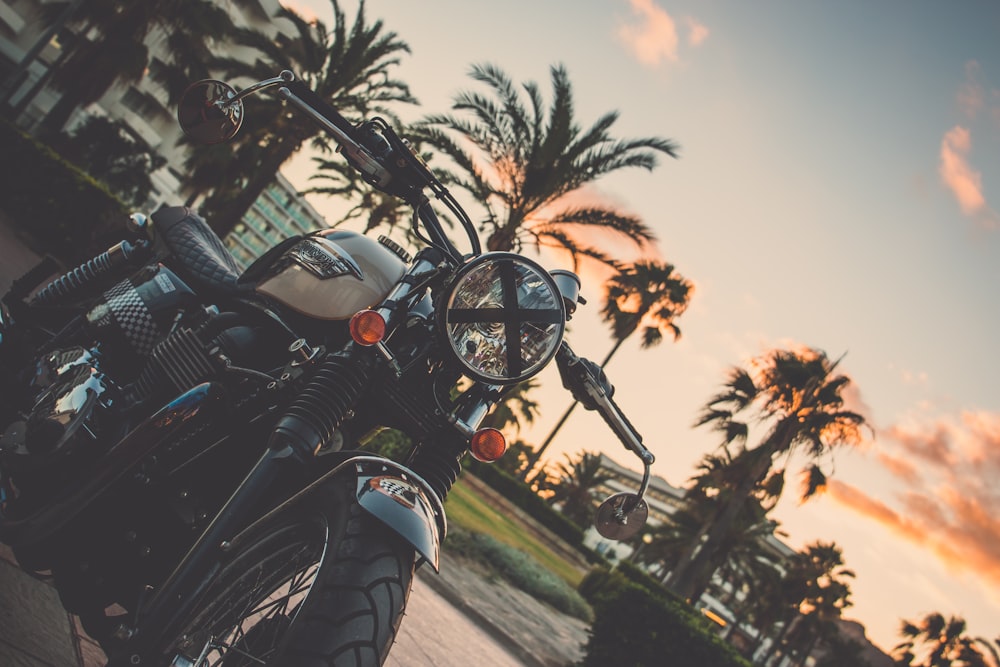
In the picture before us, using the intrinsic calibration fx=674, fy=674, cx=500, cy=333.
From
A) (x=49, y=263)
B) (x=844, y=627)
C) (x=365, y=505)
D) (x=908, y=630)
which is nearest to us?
→ (x=365, y=505)

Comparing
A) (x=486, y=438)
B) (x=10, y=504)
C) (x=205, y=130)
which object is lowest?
(x=10, y=504)

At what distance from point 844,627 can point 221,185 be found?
100179mm

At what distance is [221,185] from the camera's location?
24969 mm

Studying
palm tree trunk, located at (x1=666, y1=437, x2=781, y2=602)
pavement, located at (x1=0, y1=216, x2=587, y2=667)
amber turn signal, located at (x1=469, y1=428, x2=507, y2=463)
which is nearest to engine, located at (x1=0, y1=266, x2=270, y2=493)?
pavement, located at (x1=0, y1=216, x2=587, y2=667)

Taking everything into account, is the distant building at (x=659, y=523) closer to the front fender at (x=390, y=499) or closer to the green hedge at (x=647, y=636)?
the green hedge at (x=647, y=636)

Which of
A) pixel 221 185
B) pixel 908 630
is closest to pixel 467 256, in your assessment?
pixel 221 185

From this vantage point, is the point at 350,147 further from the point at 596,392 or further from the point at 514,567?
the point at 514,567

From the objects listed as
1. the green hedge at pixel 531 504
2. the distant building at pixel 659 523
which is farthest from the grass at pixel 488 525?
the distant building at pixel 659 523

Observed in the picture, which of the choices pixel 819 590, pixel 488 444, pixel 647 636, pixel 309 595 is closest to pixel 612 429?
pixel 488 444

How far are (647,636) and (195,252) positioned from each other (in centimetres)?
715

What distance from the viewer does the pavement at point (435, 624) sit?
2.11m

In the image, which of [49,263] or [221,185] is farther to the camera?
[221,185]

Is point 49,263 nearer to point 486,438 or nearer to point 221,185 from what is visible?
point 486,438

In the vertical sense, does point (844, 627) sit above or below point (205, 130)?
above
